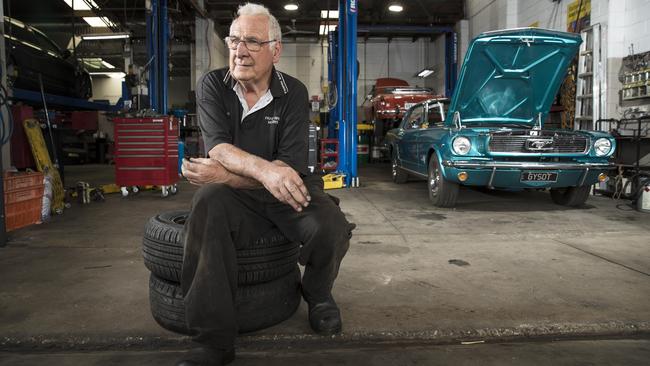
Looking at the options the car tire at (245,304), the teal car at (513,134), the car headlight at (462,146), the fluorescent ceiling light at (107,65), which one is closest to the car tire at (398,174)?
the teal car at (513,134)

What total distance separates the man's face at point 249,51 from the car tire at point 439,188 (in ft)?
11.8

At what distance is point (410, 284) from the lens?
2553 millimetres

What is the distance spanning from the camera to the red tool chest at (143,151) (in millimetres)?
5945

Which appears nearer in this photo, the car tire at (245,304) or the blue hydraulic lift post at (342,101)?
the car tire at (245,304)

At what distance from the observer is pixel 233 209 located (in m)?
1.66

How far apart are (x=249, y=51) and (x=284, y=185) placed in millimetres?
606

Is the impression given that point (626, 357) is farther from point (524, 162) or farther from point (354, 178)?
point (354, 178)

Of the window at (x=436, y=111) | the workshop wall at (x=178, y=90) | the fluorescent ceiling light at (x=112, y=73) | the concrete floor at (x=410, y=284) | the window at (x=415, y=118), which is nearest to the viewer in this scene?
the concrete floor at (x=410, y=284)

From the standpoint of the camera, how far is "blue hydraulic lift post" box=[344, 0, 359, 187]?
750 centimetres

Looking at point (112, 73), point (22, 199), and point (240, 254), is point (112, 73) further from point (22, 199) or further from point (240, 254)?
point (240, 254)

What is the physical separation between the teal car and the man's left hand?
342cm

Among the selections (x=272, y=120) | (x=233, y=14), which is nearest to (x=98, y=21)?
(x=233, y=14)

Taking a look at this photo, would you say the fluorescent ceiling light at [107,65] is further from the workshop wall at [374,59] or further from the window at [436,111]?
the window at [436,111]

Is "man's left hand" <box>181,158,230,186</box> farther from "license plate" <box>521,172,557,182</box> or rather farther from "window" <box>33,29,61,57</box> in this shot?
"window" <box>33,29,61,57</box>
